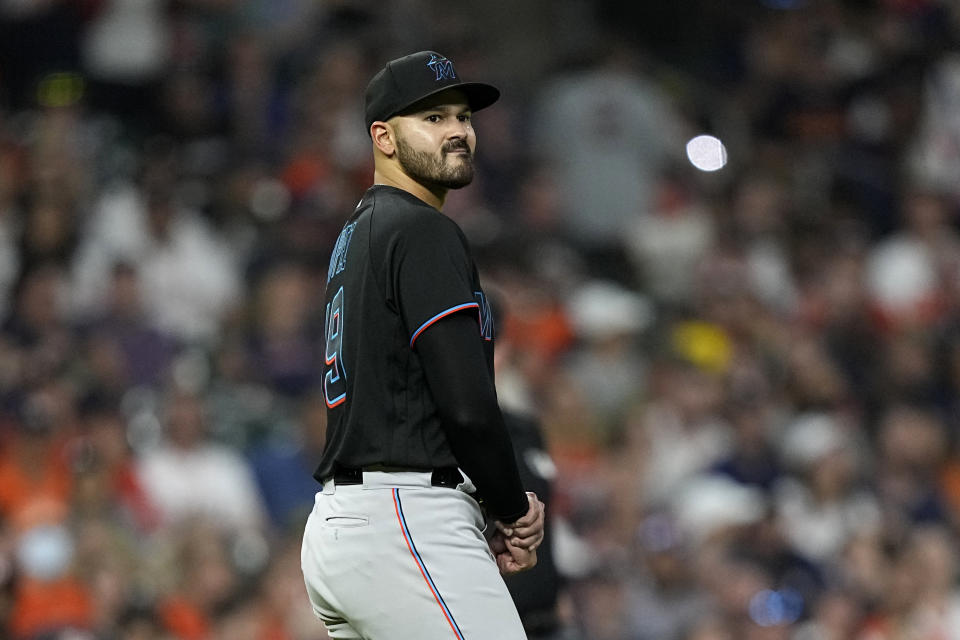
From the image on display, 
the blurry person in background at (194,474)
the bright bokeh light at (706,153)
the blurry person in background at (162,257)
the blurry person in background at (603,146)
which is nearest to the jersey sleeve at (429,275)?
the blurry person in background at (194,474)

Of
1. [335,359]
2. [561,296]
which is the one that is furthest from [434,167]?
[561,296]

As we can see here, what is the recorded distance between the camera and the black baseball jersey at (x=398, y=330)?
348 centimetres

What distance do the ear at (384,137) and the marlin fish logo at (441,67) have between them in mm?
172

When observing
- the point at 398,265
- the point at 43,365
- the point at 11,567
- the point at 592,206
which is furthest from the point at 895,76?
the point at 398,265

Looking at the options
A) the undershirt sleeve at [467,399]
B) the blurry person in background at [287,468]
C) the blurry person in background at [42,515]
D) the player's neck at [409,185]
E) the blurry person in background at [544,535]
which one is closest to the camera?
the undershirt sleeve at [467,399]

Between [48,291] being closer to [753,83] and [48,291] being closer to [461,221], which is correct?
[461,221]

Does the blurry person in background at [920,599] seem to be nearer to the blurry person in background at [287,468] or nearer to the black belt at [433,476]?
the blurry person in background at [287,468]

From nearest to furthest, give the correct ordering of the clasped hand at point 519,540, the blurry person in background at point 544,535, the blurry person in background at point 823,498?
the clasped hand at point 519,540, the blurry person in background at point 544,535, the blurry person in background at point 823,498

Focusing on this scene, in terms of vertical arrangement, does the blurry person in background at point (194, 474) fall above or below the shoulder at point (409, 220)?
below

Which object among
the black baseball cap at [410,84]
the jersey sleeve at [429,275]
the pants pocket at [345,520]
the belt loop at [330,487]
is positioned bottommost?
the pants pocket at [345,520]

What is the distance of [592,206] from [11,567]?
515 centimetres

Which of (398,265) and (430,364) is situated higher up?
(398,265)

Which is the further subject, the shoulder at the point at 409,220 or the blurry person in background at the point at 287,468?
the blurry person in background at the point at 287,468

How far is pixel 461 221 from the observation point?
10.3 metres
